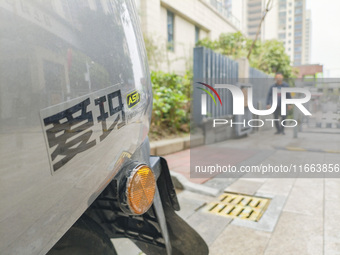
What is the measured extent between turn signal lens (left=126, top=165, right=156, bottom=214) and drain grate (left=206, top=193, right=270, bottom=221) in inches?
71.3

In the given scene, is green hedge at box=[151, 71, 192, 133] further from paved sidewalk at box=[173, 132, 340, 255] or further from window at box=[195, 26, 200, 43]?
window at box=[195, 26, 200, 43]

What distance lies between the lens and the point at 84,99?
77 cm

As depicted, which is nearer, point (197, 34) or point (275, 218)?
point (275, 218)

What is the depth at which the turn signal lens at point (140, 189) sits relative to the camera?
3.11 feet

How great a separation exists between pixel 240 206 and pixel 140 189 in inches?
83.4

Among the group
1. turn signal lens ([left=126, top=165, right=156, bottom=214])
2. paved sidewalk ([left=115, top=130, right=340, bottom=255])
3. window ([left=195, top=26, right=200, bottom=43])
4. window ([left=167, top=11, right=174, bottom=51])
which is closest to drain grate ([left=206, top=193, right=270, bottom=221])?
paved sidewalk ([left=115, top=130, right=340, bottom=255])

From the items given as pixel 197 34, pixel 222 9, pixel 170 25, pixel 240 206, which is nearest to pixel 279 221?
pixel 240 206

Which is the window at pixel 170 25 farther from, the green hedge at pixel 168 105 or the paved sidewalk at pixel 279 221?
the paved sidewalk at pixel 279 221

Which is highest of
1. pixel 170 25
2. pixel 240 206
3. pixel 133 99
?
pixel 170 25

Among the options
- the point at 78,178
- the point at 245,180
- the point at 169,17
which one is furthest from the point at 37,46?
the point at 169,17

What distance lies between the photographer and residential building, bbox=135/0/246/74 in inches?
373

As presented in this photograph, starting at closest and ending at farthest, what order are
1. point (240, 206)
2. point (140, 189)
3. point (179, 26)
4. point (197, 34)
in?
point (140, 189) < point (240, 206) < point (179, 26) < point (197, 34)

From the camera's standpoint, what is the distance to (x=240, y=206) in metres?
2.86

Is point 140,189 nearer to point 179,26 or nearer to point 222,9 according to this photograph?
point 222,9
